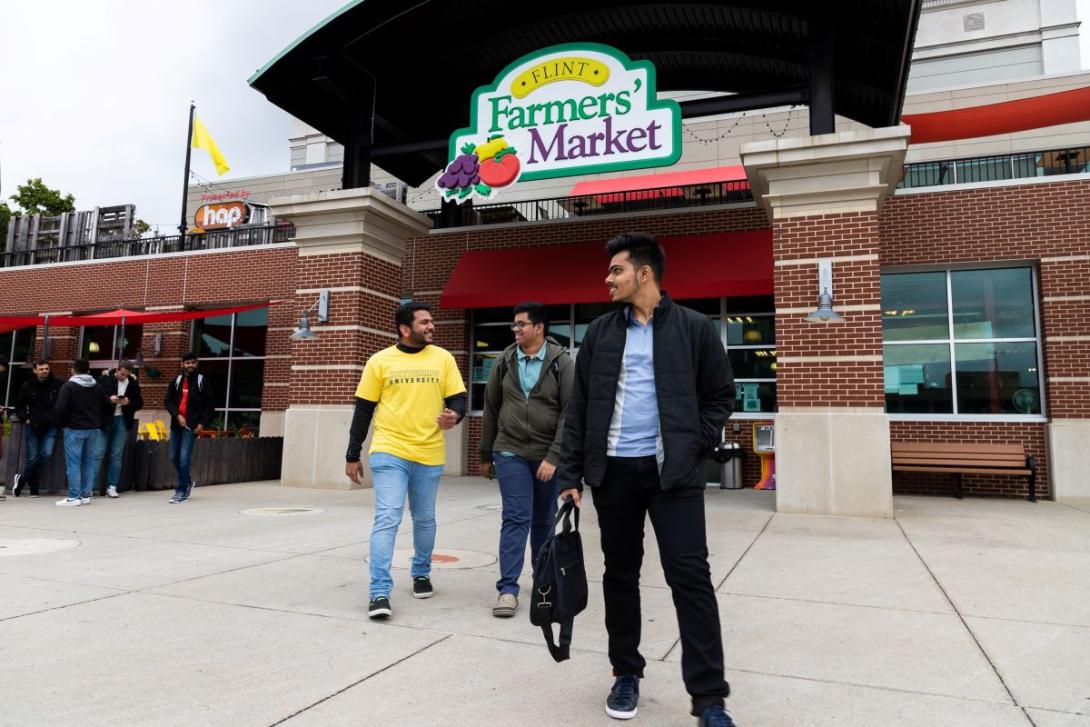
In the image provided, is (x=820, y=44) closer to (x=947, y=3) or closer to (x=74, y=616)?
(x=74, y=616)

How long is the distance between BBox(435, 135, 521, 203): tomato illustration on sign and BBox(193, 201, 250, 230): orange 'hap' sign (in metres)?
14.7

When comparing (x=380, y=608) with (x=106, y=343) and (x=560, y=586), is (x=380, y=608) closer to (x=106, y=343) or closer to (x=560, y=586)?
(x=560, y=586)

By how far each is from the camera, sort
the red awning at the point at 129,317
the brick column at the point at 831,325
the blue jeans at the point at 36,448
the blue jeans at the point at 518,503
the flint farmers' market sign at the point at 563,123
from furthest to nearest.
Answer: the red awning at the point at 129,317
the flint farmers' market sign at the point at 563,123
the blue jeans at the point at 36,448
the brick column at the point at 831,325
the blue jeans at the point at 518,503

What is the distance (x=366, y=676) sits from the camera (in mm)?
3104

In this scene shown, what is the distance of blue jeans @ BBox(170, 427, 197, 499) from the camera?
30.2ft

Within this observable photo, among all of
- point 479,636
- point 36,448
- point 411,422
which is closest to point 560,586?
point 479,636

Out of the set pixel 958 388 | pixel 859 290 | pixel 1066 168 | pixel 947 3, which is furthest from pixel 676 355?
pixel 947 3

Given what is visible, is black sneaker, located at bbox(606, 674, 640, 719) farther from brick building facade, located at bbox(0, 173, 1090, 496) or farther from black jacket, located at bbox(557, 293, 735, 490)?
brick building facade, located at bbox(0, 173, 1090, 496)

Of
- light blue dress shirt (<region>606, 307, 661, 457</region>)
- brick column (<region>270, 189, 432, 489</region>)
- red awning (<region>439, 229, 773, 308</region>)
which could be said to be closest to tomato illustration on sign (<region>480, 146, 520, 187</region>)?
brick column (<region>270, 189, 432, 489</region>)

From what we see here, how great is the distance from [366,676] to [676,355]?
1.99m

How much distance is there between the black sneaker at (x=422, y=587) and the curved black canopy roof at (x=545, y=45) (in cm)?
808

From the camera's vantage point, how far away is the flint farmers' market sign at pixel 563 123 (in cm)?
969

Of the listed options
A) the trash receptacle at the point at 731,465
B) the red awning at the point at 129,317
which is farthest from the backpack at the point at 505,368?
the red awning at the point at 129,317

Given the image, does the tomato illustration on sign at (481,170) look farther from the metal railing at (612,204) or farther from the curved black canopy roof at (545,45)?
the metal railing at (612,204)
